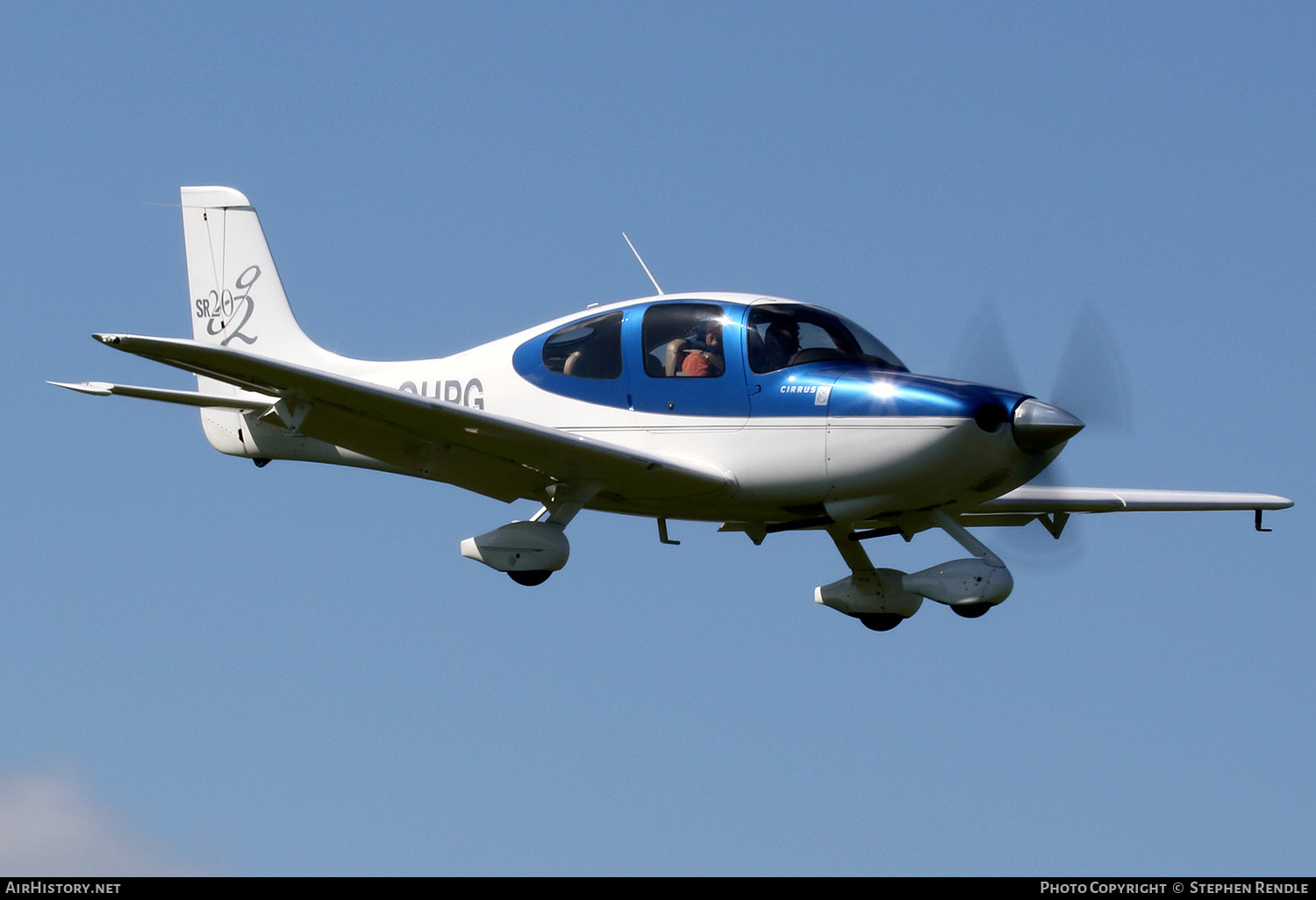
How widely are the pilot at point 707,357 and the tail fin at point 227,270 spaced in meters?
5.93

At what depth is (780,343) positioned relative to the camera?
1425 cm

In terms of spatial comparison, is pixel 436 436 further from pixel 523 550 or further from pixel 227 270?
pixel 227 270

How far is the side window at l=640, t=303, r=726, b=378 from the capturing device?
46.9 ft

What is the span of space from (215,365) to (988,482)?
622 cm

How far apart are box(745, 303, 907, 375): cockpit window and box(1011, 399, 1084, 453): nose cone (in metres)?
1.31

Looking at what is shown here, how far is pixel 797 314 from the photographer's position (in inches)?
568

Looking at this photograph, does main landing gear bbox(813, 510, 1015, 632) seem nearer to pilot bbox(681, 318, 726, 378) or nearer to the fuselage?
the fuselage

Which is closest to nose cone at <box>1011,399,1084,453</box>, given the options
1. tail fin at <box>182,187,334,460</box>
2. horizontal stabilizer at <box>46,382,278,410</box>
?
horizontal stabilizer at <box>46,382,278,410</box>

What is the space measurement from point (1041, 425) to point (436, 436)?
4.97 metres

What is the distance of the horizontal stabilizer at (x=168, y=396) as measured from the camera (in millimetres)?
14508

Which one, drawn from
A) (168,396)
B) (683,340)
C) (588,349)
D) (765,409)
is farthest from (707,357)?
(168,396)
